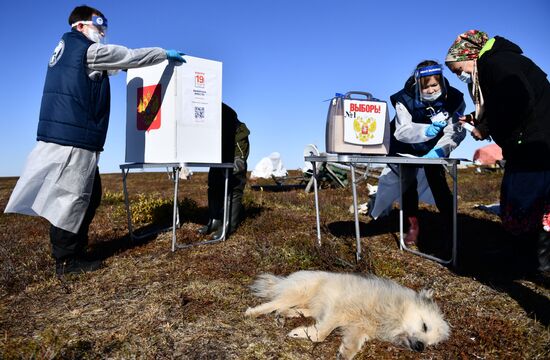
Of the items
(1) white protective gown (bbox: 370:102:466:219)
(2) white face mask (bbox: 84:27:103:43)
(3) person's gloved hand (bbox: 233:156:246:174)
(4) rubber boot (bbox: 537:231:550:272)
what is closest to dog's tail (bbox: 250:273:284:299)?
(1) white protective gown (bbox: 370:102:466:219)

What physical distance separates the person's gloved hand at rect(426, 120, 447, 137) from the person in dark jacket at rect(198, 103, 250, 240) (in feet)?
8.86

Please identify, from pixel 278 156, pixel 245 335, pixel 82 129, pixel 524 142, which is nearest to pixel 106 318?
pixel 245 335

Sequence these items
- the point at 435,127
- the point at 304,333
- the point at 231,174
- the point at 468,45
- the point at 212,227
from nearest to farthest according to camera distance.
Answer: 1. the point at 304,333
2. the point at 468,45
3. the point at 435,127
4. the point at 231,174
5. the point at 212,227

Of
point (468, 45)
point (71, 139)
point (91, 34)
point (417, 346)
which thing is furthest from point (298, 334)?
point (91, 34)

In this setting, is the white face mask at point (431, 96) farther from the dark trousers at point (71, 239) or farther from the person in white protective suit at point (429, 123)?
Result: the dark trousers at point (71, 239)

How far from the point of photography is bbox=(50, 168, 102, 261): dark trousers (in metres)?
4.47

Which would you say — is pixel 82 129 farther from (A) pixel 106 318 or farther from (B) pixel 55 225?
(A) pixel 106 318

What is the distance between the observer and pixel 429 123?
4.93m

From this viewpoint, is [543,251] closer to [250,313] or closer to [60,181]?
[250,313]

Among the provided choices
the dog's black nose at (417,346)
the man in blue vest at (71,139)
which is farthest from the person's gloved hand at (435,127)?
the man in blue vest at (71,139)

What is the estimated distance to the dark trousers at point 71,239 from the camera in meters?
4.47

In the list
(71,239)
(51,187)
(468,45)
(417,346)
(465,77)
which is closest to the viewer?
(417,346)

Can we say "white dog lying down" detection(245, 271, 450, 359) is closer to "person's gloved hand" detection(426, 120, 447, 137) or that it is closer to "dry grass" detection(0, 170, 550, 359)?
"dry grass" detection(0, 170, 550, 359)

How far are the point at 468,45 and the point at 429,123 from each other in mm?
1077
